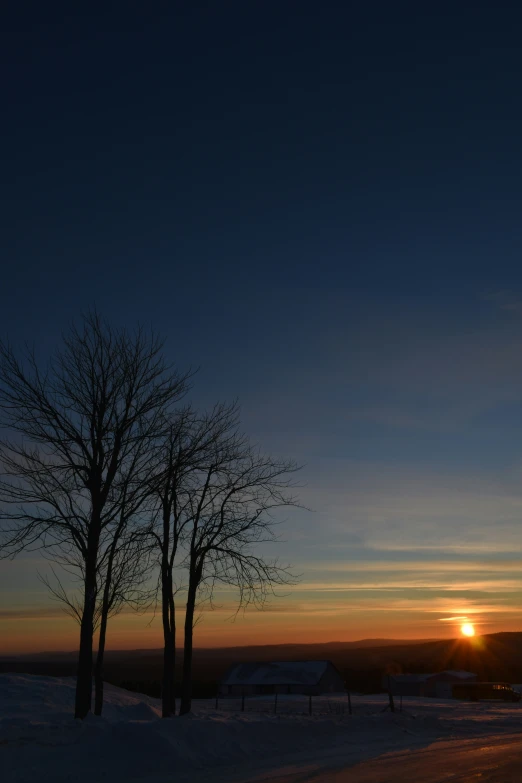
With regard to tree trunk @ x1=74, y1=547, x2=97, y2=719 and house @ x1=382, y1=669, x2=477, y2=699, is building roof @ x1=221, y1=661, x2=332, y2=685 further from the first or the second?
tree trunk @ x1=74, y1=547, x2=97, y2=719

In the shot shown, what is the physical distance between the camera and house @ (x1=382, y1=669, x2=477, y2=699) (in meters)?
90.0

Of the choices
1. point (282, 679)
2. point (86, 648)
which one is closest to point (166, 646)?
point (86, 648)

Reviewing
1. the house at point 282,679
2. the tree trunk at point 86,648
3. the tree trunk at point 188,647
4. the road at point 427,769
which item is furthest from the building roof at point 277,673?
the tree trunk at point 86,648

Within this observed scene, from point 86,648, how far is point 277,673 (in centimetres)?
6340

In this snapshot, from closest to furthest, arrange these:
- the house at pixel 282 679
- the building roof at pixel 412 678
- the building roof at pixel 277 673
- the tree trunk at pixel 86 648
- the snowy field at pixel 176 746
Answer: the snowy field at pixel 176 746, the tree trunk at pixel 86 648, the house at pixel 282 679, the building roof at pixel 277 673, the building roof at pixel 412 678

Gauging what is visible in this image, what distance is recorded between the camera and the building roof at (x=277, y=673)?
74750 mm

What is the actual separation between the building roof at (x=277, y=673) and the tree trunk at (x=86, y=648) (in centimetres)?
6090

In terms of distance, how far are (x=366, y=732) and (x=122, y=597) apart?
33.8 feet

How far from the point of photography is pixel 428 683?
9131 cm

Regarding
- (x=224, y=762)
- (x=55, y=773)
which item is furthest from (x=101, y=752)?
(x=224, y=762)

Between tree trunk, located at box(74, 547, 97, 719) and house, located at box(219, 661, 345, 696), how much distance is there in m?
58.6

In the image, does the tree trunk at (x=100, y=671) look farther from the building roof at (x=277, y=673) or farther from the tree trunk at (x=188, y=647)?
the building roof at (x=277, y=673)

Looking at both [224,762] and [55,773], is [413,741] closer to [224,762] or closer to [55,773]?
[224,762]

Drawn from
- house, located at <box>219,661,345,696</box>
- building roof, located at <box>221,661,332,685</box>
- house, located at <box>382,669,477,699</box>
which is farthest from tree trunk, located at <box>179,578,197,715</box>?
house, located at <box>382,669,477,699</box>
